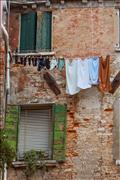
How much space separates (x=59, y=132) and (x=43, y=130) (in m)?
0.68

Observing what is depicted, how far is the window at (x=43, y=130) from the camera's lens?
19.1m

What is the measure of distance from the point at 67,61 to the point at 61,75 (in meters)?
0.47

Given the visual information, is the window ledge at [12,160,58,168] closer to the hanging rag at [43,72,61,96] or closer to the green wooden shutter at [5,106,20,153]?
the green wooden shutter at [5,106,20,153]

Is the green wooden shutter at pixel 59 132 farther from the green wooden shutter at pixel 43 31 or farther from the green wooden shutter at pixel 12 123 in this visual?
the green wooden shutter at pixel 43 31

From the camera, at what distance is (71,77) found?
19500 mm

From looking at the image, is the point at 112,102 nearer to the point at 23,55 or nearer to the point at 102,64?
the point at 102,64

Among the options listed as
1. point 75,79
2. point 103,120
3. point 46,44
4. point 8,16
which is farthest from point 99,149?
point 8,16

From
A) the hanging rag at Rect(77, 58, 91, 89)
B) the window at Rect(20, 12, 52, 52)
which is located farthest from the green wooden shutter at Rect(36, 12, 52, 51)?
the hanging rag at Rect(77, 58, 91, 89)

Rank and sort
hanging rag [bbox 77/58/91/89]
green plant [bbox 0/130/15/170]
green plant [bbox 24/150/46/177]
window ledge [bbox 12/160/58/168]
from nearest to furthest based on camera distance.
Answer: green plant [bbox 0/130/15/170], green plant [bbox 24/150/46/177], window ledge [bbox 12/160/58/168], hanging rag [bbox 77/58/91/89]

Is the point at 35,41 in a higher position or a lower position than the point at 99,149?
higher

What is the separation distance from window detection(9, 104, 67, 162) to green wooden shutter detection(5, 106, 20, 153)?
0.03 metres

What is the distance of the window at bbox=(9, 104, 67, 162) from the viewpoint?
62.8 ft

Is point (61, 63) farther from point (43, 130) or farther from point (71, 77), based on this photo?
point (43, 130)

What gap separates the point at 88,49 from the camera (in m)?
19.9
